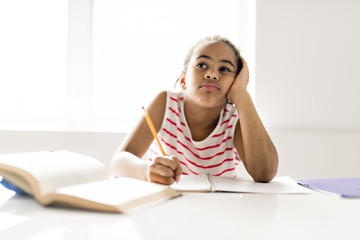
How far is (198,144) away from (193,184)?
50 centimetres

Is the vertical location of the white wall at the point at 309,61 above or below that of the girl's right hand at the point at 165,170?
above

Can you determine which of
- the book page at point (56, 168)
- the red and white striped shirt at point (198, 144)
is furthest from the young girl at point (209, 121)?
the book page at point (56, 168)

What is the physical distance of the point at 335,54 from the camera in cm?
178

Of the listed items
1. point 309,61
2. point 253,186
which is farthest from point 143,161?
point 309,61

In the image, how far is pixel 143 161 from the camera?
2.81 ft

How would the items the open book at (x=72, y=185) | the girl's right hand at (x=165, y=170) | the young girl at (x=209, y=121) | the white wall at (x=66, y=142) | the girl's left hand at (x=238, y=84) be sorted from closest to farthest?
the open book at (x=72, y=185), the girl's right hand at (x=165, y=170), the young girl at (x=209, y=121), the girl's left hand at (x=238, y=84), the white wall at (x=66, y=142)

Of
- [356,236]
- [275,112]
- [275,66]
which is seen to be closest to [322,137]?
[275,112]

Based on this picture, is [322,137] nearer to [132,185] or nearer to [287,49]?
[287,49]

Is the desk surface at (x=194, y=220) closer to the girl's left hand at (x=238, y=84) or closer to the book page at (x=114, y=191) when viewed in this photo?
the book page at (x=114, y=191)

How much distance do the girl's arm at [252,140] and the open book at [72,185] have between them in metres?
0.40

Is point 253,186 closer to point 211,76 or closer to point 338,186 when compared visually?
point 338,186

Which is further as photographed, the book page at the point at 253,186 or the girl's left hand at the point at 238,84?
the girl's left hand at the point at 238,84

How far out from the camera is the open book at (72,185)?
1.69 feet

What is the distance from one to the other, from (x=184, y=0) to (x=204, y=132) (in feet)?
3.71
